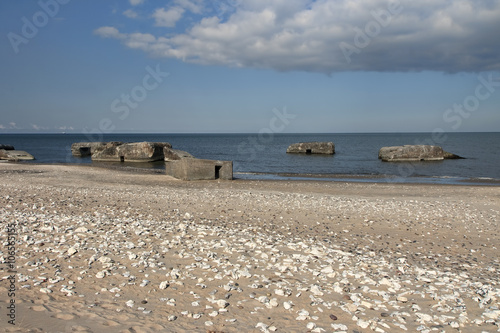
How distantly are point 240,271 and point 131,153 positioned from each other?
46.1 metres

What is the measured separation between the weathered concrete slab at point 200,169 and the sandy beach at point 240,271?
496 inches

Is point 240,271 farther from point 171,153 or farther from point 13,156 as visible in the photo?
point 13,156

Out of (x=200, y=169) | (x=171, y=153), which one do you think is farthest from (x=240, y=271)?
(x=171, y=153)

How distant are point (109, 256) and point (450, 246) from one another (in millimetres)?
8721

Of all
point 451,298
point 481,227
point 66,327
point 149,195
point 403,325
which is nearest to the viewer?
point 66,327

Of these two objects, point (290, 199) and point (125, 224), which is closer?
point (125, 224)

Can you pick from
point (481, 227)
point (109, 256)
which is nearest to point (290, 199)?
point (481, 227)

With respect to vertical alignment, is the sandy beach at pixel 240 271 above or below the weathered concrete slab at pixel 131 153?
below

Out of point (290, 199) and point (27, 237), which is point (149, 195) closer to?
point (290, 199)

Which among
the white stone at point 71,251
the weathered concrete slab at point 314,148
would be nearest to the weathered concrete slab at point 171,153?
the weathered concrete slab at point 314,148

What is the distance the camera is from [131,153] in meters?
50.9

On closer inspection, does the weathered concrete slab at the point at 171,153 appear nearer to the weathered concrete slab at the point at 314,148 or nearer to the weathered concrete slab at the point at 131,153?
the weathered concrete slab at the point at 131,153

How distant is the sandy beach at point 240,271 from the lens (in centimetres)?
573

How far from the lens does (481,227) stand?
13109 mm
